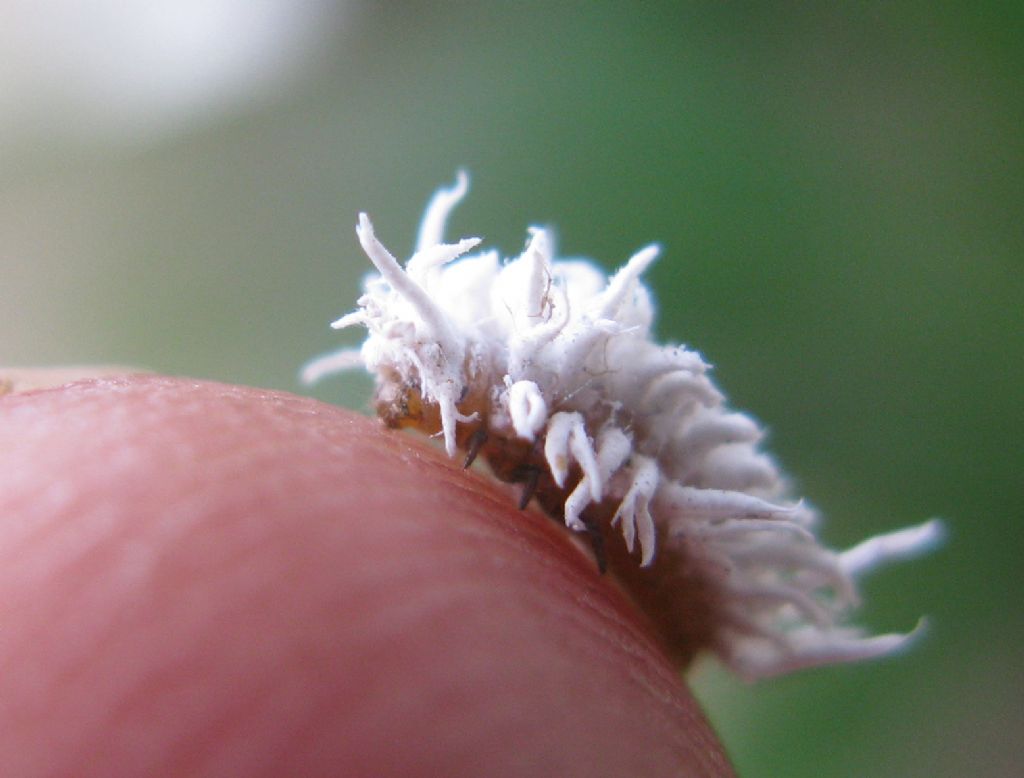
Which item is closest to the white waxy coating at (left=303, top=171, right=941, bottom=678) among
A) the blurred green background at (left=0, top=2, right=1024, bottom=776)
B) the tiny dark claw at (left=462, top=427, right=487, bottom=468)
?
the tiny dark claw at (left=462, top=427, right=487, bottom=468)

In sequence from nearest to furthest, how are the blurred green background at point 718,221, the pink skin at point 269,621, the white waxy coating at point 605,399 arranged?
the pink skin at point 269,621, the white waxy coating at point 605,399, the blurred green background at point 718,221

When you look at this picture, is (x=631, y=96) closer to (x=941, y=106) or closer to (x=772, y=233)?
(x=772, y=233)

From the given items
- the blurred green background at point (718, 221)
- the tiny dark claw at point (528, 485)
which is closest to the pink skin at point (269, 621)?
the tiny dark claw at point (528, 485)

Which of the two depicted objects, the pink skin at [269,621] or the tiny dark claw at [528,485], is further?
the tiny dark claw at [528,485]

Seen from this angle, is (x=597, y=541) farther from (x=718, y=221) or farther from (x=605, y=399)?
(x=718, y=221)

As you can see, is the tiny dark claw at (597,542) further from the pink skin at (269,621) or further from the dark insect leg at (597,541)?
the pink skin at (269,621)

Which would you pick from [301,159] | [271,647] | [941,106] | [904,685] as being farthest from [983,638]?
[301,159]
